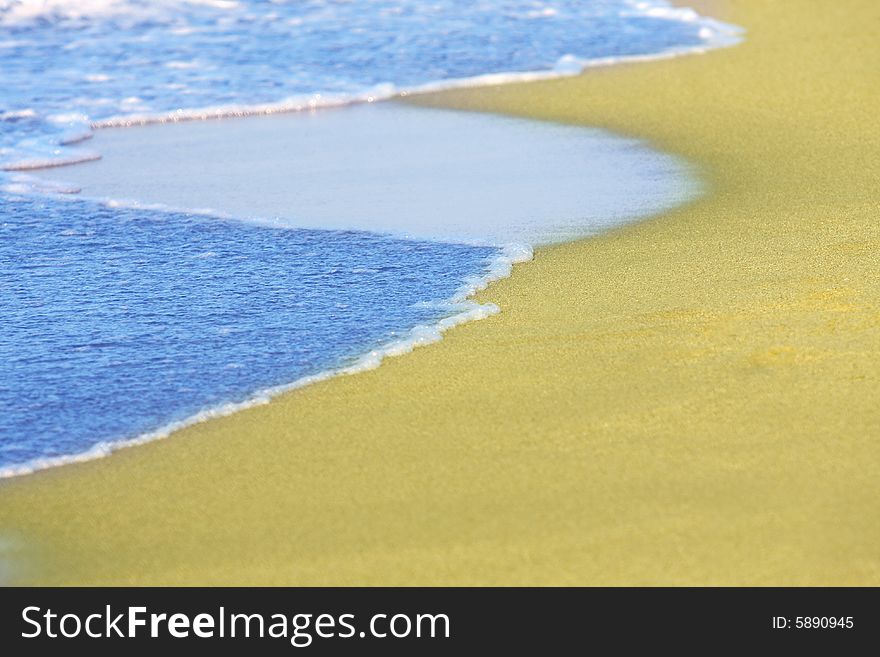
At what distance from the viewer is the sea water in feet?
12.6

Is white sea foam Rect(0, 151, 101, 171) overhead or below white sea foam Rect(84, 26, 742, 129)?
below

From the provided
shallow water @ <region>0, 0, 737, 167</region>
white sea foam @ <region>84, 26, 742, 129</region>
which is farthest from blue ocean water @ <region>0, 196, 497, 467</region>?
white sea foam @ <region>84, 26, 742, 129</region>

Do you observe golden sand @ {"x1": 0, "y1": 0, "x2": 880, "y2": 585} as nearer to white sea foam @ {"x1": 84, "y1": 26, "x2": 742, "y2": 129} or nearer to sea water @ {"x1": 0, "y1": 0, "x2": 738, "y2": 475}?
sea water @ {"x1": 0, "y1": 0, "x2": 738, "y2": 475}

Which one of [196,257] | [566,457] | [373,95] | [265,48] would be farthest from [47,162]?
[566,457]

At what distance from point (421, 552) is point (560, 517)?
1.13 feet

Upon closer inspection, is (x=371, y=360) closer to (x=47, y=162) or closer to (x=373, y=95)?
(x=47, y=162)

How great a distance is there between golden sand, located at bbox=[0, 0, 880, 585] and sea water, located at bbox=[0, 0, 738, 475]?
216 mm

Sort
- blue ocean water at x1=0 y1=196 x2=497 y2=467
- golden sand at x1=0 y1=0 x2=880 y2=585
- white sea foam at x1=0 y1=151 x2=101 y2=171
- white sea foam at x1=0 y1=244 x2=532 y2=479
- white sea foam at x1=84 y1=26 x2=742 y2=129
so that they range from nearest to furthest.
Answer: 1. golden sand at x1=0 y1=0 x2=880 y2=585
2. white sea foam at x1=0 y1=244 x2=532 y2=479
3. blue ocean water at x1=0 y1=196 x2=497 y2=467
4. white sea foam at x1=0 y1=151 x2=101 y2=171
5. white sea foam at x1=84 y1=26 x2=742 y2=129

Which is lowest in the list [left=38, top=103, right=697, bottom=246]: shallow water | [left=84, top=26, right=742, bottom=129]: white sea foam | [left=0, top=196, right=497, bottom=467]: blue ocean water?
[left=0, top=196, right=497, bottom=467]: blue ocean water

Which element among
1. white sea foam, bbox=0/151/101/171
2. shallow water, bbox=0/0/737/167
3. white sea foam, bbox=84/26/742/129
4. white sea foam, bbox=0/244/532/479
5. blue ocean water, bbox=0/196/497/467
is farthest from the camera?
shallow water, bbox=0/0/737/167

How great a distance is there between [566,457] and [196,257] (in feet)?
7.25
